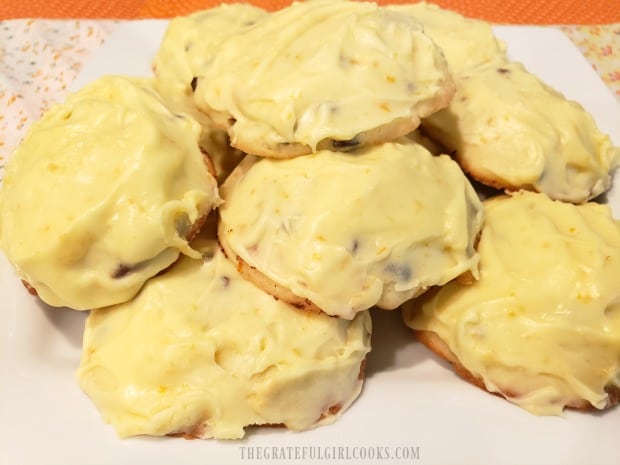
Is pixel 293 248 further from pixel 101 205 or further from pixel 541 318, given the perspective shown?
pixel 541 318

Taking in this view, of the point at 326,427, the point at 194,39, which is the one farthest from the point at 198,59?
the point at 326,427

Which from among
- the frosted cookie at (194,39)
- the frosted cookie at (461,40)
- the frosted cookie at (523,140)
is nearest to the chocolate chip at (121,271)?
the frosted cookie at (194,39)

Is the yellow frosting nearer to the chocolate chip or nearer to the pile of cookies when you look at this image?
the pile of cookies

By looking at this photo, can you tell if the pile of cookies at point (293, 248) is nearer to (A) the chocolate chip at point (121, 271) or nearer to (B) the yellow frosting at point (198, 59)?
(A) the chocolate chip at point (121, 271)

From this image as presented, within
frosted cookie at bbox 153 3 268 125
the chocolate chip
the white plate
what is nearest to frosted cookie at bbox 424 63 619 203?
the white plate

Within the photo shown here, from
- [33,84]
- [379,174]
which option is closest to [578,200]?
[379,174]

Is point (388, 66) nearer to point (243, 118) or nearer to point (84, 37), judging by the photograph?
point (243, 118)

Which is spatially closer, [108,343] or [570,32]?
[108,343]
